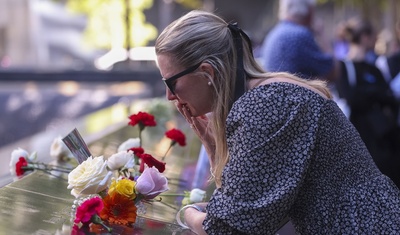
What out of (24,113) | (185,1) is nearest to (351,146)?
(24,113)

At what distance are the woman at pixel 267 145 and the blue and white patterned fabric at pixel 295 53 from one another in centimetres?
270

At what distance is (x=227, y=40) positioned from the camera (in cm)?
263

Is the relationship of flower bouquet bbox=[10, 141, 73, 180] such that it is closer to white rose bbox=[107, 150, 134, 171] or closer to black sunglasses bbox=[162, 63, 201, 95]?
white rose bbox=[107, 150, 134, 171]

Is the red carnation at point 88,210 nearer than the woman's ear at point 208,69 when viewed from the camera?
No

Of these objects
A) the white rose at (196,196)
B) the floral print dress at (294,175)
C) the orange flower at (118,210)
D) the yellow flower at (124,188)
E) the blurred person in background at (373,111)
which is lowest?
the blurred person in background at (373,111)

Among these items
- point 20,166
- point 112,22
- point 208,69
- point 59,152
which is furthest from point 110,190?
point 112,22

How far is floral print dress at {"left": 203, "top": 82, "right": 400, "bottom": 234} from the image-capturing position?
2406mm

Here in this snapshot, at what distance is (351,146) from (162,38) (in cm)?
73

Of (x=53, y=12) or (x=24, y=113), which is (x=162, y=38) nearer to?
(x=24, y=113)

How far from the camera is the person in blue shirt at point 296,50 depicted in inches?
212

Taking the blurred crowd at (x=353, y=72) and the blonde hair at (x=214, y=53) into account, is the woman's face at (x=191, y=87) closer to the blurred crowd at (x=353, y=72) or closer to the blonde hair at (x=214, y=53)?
the blonde hair at (x=214, y=53)

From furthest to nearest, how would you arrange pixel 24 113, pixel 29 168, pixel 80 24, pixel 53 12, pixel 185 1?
pixel 80 24 < pixel 53 12 < pixel 185 1 < pixel 24 113 < pixel 29 168

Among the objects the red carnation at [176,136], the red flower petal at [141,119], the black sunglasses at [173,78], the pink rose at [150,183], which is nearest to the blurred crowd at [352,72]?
the red carnation at [176,136]

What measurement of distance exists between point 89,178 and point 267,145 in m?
0.77
